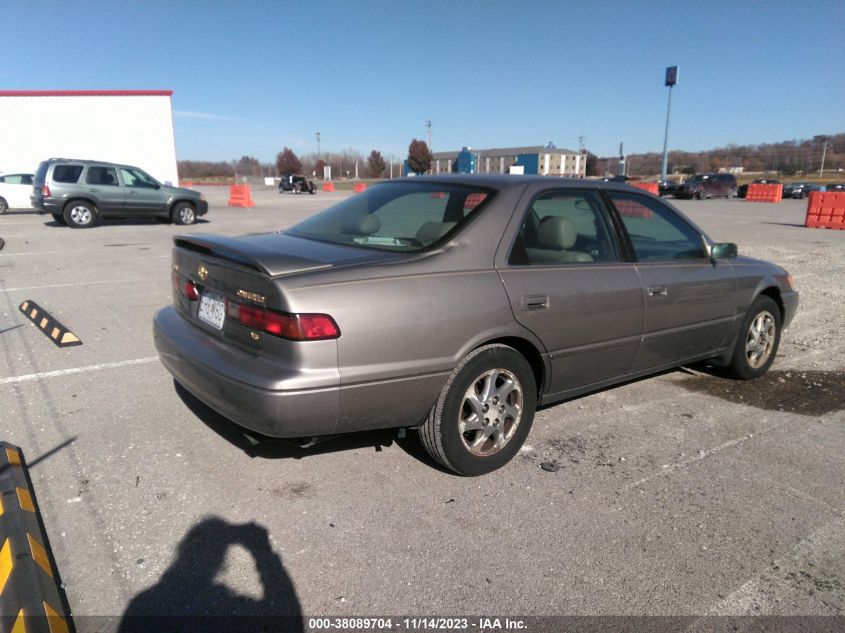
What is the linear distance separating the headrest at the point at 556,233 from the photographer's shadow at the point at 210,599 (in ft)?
7.15

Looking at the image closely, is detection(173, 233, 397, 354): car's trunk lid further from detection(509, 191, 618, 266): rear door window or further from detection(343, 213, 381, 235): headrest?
detection(509, 191, 618, 266): rear door window

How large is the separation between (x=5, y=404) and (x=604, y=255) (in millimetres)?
4078

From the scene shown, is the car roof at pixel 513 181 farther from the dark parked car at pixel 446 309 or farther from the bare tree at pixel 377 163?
the bare tree at pixel 377 163

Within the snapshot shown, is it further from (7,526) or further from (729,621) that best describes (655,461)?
(7,526)

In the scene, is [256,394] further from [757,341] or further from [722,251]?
[757,341]

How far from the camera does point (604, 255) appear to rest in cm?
380

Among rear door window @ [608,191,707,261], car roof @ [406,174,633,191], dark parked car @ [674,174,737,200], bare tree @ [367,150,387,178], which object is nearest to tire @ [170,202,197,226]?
car roof @ [406,174,633,191]

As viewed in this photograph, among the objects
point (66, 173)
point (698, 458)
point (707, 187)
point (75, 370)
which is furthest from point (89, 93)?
point (707, 187)

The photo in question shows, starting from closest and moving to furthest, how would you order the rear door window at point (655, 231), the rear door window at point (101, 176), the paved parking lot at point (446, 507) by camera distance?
Answer: 1. the paved parking lot at point (446, 507)
2. the rear door window at point (655, 231)
3. the rear door window at point (101, 176)

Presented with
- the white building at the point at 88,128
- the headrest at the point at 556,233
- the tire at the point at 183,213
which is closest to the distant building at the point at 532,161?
the white building at the point at 88,128

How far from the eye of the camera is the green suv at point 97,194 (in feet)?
51.6

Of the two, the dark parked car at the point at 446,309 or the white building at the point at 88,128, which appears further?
the white building at the point at 88,128

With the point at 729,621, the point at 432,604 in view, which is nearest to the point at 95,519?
the point at 432,604

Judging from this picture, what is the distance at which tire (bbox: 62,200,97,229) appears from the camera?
15922 mm
